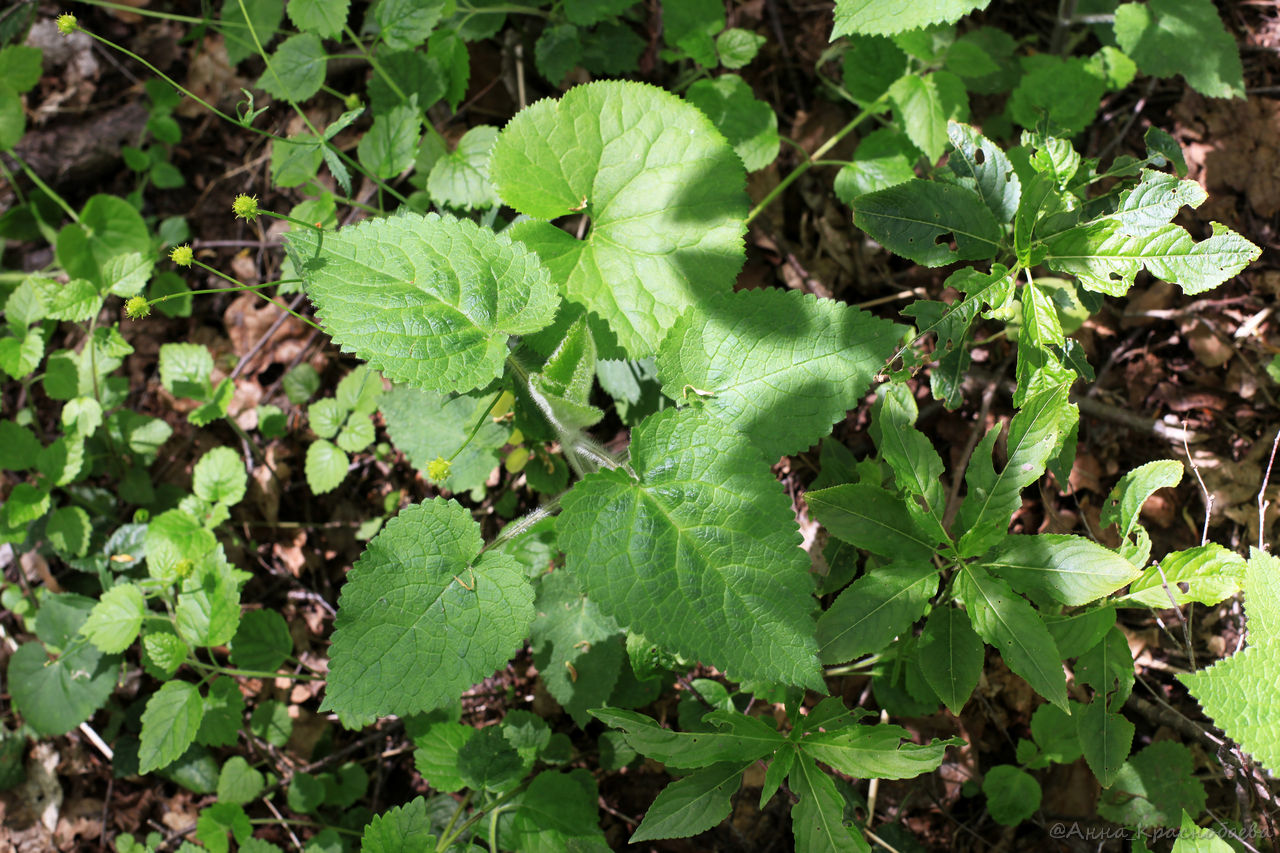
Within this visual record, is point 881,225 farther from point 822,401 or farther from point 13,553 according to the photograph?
point 13,553

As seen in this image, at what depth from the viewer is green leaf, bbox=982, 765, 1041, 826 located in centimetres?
223

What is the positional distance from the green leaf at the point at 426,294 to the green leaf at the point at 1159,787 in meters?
2.05

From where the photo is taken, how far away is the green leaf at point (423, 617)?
173 centimetres

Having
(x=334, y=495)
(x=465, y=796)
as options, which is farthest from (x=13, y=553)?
(x=465, y=796)

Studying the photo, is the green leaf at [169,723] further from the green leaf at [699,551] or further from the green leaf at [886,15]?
the green leaf at [886,15]

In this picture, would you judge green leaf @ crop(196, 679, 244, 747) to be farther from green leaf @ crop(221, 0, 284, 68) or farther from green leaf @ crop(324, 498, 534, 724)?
green leaf @ crop(221, 0, 284, 68)

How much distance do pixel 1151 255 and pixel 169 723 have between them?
10.3 ft

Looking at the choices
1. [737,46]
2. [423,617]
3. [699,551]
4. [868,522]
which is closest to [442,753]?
[423,617]

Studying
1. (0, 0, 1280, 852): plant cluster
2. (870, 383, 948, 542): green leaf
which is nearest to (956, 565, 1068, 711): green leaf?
(0, 0, 1280, 852): plant cluster

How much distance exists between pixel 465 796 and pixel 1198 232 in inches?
124

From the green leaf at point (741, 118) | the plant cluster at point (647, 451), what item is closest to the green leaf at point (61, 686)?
the plant cluster at point (647, 451)

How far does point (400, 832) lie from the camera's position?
6.64 ft

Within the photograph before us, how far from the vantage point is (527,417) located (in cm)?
233

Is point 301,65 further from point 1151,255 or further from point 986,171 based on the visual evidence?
point 1151,255
